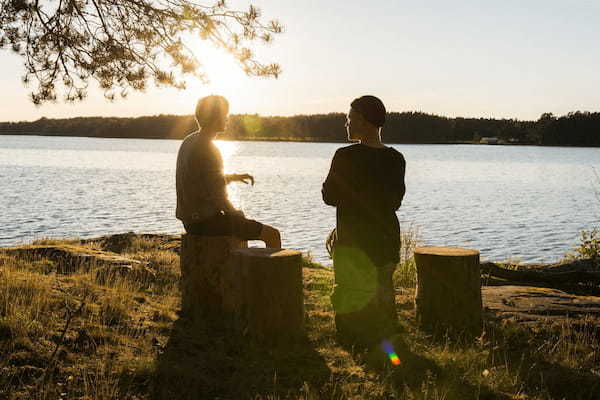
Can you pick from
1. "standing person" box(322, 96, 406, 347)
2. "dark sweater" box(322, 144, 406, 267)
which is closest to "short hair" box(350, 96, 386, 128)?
"standing person" box(322, 96, 406, 347)

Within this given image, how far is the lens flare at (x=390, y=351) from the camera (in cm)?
445

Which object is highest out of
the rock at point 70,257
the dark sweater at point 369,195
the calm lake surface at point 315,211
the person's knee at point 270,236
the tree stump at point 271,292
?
the dark sweater at point 369,195

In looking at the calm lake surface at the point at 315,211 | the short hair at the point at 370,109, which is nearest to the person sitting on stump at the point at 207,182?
the short hair at the point at 370,109

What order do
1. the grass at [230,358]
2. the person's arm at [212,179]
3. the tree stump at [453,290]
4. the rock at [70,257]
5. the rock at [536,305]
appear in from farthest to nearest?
1. the rock at [70,257]
2. the rock at [536,305]
3. the person's arm at [212,179]
4. the tree stump at [453,290]
5. the grass at [230,358]

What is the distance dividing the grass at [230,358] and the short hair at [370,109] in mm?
2008

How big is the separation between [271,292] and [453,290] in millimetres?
1727

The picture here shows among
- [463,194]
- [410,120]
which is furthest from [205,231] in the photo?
[410,120]

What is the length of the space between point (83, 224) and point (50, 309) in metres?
15.1

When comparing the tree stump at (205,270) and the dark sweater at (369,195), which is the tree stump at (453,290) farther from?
the tree stump at (205,270)

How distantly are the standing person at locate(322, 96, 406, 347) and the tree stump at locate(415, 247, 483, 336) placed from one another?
408mm

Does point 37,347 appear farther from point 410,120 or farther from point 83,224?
point 410,120

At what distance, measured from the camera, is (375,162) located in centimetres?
496

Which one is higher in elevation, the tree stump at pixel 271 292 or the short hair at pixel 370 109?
the short hair at pixel 370 109

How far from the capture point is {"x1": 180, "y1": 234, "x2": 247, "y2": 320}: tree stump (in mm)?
5566
